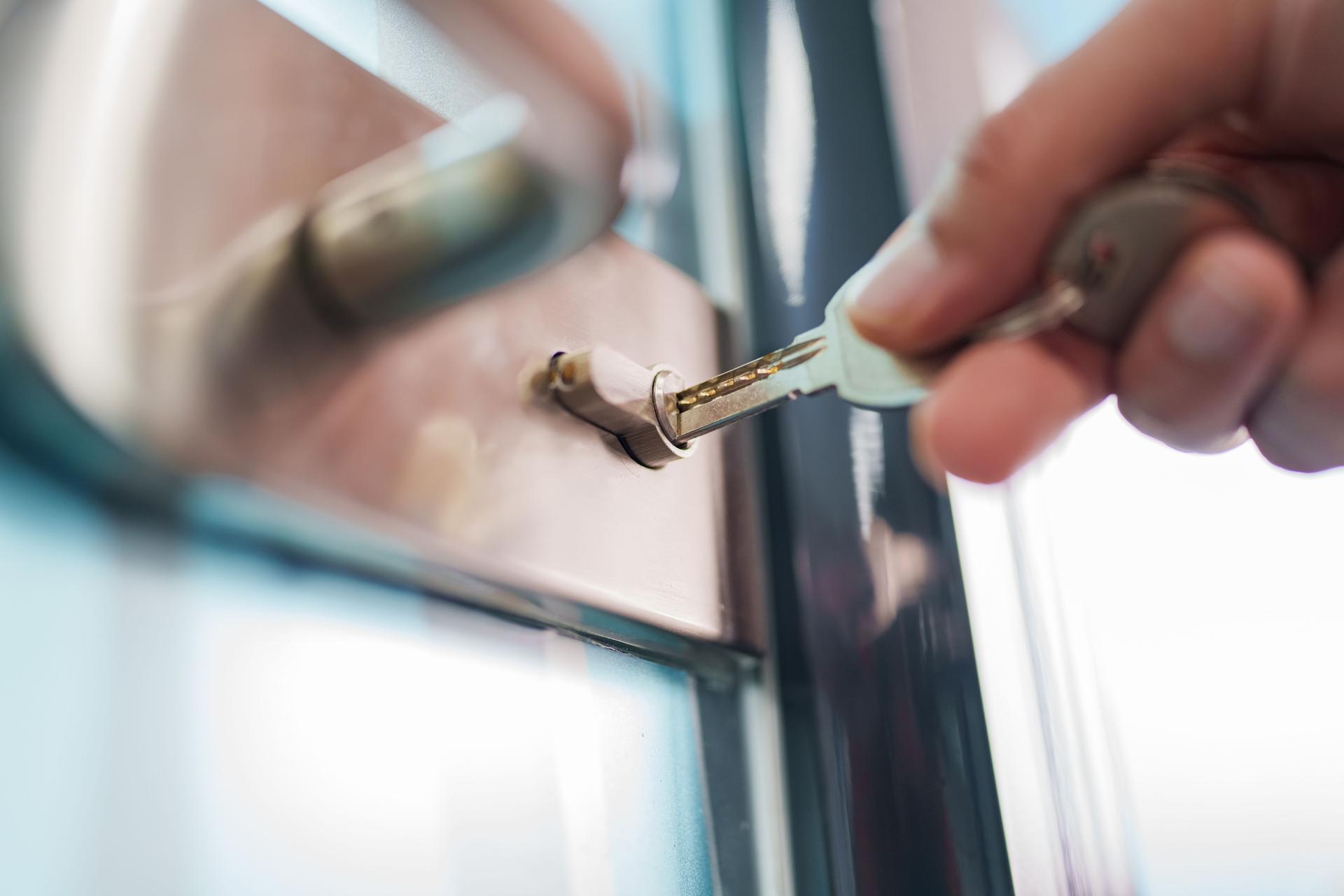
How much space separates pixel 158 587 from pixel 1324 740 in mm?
314

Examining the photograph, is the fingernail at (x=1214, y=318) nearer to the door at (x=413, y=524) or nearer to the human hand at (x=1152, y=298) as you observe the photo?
the human hand at (x=1152, y=298)

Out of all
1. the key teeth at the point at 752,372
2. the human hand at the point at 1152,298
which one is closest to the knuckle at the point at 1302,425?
the human hand at the point at 1152,298

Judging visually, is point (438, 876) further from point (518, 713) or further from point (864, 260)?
point (864, 260)

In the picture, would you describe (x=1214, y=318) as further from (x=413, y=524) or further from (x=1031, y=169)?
(x=413, y=524)

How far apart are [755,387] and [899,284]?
4 cm

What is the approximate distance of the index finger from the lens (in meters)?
0.20

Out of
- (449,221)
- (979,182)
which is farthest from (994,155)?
(449,221)

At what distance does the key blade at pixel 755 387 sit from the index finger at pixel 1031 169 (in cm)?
2

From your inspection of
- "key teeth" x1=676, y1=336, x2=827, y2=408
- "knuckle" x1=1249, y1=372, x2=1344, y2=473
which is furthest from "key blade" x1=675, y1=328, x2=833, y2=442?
"knuckle" x1=1249, y1=372, x2=1344, y2=473

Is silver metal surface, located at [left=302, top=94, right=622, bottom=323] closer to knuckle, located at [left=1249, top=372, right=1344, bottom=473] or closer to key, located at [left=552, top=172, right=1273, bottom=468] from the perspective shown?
key, located at [left=552, top=172, right=1273, bottom=468]

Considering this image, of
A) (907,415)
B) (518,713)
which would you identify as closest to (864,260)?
(907,415)

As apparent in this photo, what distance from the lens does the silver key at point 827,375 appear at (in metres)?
0.20

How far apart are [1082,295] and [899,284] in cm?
3

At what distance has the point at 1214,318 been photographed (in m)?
0.18
